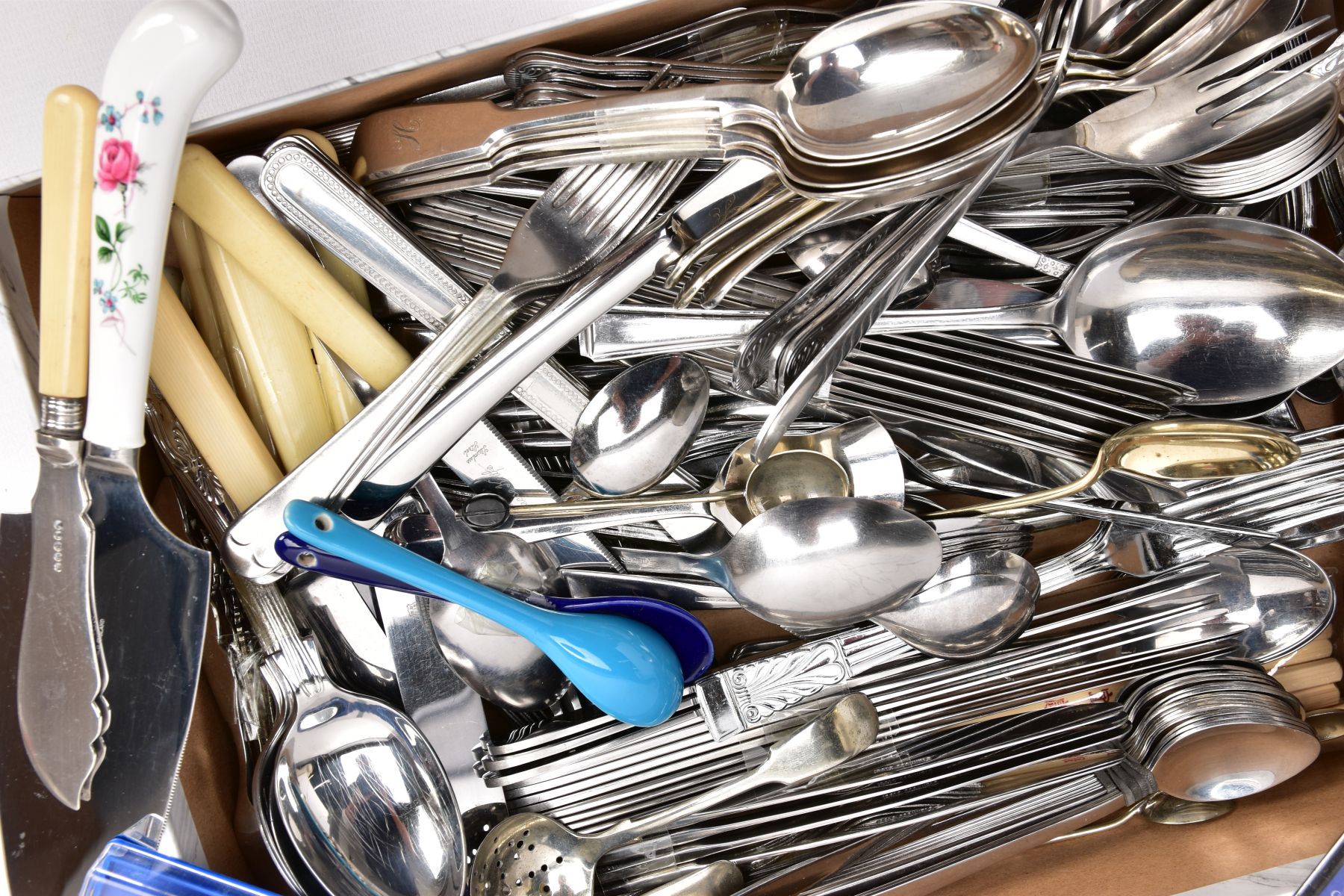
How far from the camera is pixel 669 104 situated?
0.60 meters

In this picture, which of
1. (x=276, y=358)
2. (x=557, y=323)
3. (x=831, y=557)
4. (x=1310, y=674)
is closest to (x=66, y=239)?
(x=276, y=358)

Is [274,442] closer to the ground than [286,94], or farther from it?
closer to the ground

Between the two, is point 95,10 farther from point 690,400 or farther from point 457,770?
point 457,770

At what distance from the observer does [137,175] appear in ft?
1.72

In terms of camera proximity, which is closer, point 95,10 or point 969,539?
point 95,10

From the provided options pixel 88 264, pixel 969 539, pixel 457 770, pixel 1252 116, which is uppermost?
pixel 1252 116

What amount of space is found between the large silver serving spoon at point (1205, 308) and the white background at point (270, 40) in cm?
37

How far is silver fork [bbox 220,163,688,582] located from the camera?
616mm

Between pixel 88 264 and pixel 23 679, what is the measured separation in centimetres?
28

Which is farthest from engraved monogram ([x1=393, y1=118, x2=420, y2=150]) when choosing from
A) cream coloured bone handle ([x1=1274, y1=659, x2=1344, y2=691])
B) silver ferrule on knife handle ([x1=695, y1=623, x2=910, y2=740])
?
cream coloured bone handle ([x1=1274, y1=659, x2=1344, y2=691])

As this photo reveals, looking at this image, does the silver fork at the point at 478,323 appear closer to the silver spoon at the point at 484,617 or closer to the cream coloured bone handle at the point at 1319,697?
the silver spoon at the point at 484,617

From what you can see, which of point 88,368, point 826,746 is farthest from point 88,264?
point 826,746

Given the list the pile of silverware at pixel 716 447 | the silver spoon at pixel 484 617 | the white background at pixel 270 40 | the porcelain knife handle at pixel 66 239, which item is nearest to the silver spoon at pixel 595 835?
the pile of silverware at pixel 716 447

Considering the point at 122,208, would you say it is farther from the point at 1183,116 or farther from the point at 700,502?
the point at 1183,116
